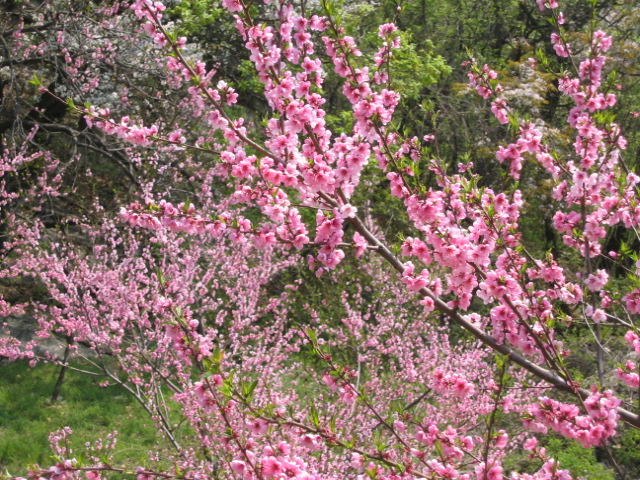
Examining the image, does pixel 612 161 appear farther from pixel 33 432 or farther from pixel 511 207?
pixel 33 432

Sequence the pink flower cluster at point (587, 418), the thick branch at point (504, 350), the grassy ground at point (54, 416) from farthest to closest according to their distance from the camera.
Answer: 1. the grassy ground at point (54, 416)
2. the thick branch at point (504, 350)
3. the pink flower cluster at point (587, 418)

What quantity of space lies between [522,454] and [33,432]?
5273mm

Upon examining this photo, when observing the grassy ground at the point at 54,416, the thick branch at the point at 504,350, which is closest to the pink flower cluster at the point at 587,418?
the thick branch at the point at 504,350

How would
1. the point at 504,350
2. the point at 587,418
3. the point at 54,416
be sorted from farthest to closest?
the point at 54,416
the point at 504,350
the point at 587,418

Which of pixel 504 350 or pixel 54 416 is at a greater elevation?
pixel 504 350

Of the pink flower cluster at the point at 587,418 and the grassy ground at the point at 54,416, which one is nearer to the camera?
the pink flower cluster at the point at 587,418

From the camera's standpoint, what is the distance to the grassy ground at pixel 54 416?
6.08 meters

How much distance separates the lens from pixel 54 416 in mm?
6996

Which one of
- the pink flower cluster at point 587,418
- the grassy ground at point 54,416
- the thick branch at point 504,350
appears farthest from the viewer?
the grassy ground at point 54,416

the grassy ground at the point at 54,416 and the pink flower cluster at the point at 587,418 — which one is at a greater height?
the pink flower cluster at the point at 587,418

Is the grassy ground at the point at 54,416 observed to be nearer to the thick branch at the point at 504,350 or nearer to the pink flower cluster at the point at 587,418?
the thick branch at the point at 504,350

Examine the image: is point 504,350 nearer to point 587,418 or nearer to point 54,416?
point 587,418

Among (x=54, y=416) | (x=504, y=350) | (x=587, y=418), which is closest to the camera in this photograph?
(x=587, y=418)

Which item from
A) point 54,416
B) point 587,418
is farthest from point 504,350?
point 54,416
